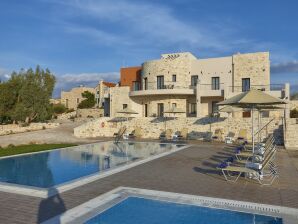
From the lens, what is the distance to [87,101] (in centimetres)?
6488

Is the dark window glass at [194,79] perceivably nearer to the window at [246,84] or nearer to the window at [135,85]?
the window at [246,84]

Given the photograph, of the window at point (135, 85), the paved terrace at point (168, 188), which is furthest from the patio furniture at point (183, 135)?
the window at point (135, 85)

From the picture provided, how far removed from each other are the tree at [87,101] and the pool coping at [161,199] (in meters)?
57.5

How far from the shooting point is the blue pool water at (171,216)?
18.6 ft

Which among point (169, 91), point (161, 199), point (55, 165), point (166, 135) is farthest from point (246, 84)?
point (161, 199)

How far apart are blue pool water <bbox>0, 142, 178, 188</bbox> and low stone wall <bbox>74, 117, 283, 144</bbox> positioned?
837 centimetres

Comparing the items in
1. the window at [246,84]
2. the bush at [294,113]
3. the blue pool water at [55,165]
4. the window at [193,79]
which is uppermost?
the window at [193,79]

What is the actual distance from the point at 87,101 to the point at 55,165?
2110 inches

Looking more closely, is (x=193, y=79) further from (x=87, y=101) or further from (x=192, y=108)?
(x=87, y=101)

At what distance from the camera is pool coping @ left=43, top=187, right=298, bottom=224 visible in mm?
5656

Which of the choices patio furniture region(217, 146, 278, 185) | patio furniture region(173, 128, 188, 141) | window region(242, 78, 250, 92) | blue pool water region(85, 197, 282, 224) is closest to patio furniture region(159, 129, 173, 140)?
patio furniture region(173, 128, 188, 141)

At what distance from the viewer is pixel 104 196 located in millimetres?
7066

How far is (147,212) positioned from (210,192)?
80.7 inches

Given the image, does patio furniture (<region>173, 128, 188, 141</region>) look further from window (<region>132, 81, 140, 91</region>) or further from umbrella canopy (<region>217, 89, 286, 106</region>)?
umbrella canopy (<region>217, 89, 286, 106</region>)
